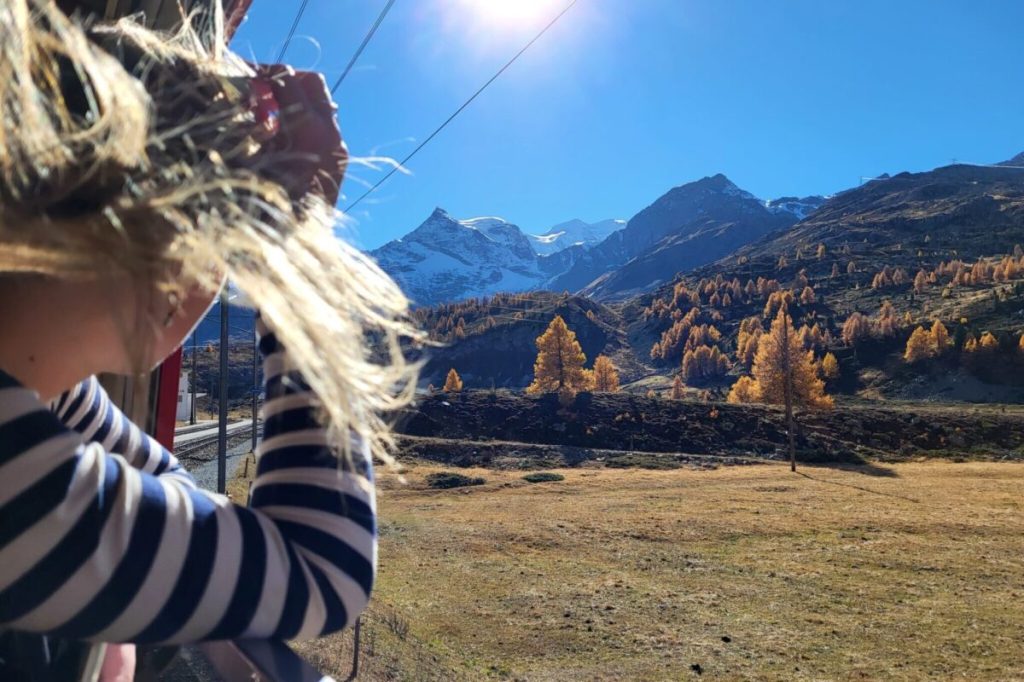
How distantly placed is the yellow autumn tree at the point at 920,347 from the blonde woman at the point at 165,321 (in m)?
126

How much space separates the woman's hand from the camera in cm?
139

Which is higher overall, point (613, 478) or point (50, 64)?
point (50, 64)

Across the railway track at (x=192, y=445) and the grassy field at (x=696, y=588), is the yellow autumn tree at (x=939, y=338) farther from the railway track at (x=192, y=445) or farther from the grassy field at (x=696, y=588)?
the railway track at (x=192, y=445)

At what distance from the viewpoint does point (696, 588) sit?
18.0m

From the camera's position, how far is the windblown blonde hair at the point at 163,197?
0.76m

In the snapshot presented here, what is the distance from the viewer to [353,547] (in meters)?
0.99

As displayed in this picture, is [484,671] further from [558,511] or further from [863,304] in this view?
[863,304]

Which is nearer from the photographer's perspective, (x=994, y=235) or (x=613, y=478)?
(x=613, y=478)

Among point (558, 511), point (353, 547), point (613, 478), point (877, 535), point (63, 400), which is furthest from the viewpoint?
point (613, 478)

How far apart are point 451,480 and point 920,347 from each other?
9812 centimetres

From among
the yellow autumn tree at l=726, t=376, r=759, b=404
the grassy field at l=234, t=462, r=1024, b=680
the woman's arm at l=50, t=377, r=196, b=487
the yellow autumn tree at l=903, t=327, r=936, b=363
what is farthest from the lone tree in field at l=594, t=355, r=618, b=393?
the woman's arm at l=50, t=377, r=196, b=487

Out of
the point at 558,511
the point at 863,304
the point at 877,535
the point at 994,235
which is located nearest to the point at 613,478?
the point at 558,511

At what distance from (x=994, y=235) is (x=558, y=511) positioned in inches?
7399

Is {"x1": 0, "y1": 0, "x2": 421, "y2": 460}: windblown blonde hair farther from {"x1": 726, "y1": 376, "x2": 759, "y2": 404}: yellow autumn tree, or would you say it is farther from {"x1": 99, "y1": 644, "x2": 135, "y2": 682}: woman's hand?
{"x1": 726, "y1": 376, "x2": 759, "y2": 404}: yellow autumn tree
